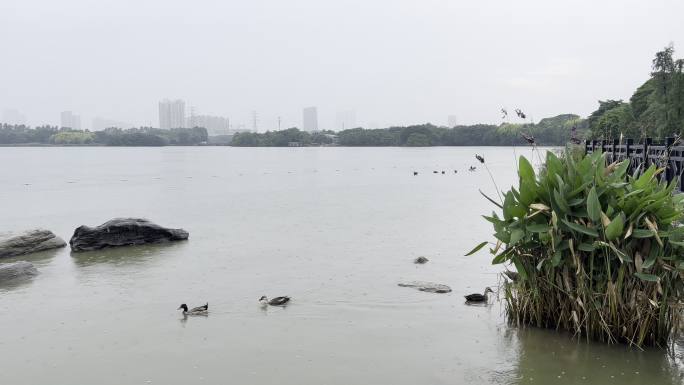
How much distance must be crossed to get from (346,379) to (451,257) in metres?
7.75

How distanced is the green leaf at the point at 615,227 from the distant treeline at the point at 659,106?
41.4m

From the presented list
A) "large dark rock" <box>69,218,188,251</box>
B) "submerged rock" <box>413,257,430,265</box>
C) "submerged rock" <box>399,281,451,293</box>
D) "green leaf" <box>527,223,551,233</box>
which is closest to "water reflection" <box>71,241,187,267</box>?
"large dark rock" <box>69,218,188,251</box>

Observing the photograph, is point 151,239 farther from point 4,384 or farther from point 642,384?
point 642,384

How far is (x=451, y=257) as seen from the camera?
14.3 metres

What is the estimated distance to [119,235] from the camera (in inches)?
639

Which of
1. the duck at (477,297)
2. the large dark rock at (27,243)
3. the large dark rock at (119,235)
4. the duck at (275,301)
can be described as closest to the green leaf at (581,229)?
the duck at (477,297)

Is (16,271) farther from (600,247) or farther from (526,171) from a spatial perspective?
(600,247)

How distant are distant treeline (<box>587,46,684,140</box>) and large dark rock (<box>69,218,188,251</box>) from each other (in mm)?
38247

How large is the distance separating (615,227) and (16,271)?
11.1 metres

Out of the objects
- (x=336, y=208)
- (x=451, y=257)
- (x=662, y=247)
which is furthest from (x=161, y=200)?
(x=662, y=247)

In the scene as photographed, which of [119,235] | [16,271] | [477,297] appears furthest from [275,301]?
[119,235]

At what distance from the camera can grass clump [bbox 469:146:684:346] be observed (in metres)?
7.07

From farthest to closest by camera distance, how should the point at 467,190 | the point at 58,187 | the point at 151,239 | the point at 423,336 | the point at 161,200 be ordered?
the point at 58,187 < the point at 467,190 < the point at 161,200 < the point at 151,239 < the point at 423,336

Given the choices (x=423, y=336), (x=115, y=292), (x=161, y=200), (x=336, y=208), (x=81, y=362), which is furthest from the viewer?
(x=161, y=200)
